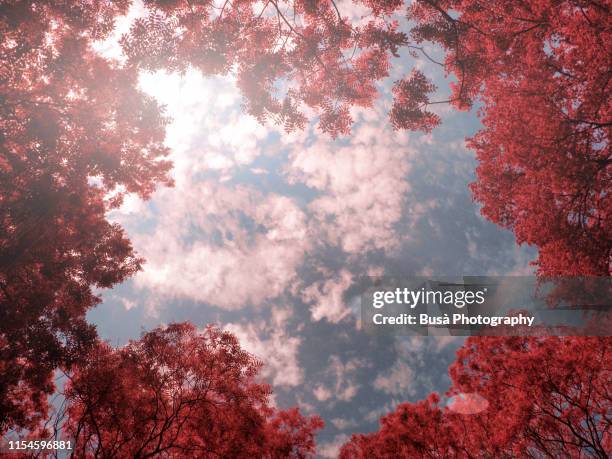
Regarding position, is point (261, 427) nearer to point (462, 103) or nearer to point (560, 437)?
point (560, 437)

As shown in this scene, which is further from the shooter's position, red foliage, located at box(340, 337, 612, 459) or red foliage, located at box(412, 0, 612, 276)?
red foliage, located at box(340, 337, 612, 459)

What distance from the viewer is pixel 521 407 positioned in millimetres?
13422

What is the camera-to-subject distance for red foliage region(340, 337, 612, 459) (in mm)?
11898

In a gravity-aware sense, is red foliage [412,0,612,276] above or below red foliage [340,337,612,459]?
Result: above

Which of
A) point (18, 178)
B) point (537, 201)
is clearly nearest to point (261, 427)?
point (18, 178)

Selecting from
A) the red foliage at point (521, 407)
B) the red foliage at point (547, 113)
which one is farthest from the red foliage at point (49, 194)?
the red foliage at point (521, 407)

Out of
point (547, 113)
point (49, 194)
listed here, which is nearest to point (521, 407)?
point (547, 113)

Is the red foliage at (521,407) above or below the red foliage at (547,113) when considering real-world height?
below

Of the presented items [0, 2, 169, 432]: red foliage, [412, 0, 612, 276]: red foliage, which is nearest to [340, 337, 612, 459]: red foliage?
[412, 0, 612, 276]: red foliage

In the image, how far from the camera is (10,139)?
30.3ft

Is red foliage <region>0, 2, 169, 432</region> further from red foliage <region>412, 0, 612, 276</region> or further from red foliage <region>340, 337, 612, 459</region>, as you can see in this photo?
red foliage <region>340, 337, 612, 459</region>

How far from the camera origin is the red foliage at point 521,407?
39.0 ft

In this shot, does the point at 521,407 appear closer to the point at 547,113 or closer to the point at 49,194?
the point at 547,113

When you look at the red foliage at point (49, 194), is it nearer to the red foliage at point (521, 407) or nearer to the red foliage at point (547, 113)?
the red foliage at point (547, 113)
